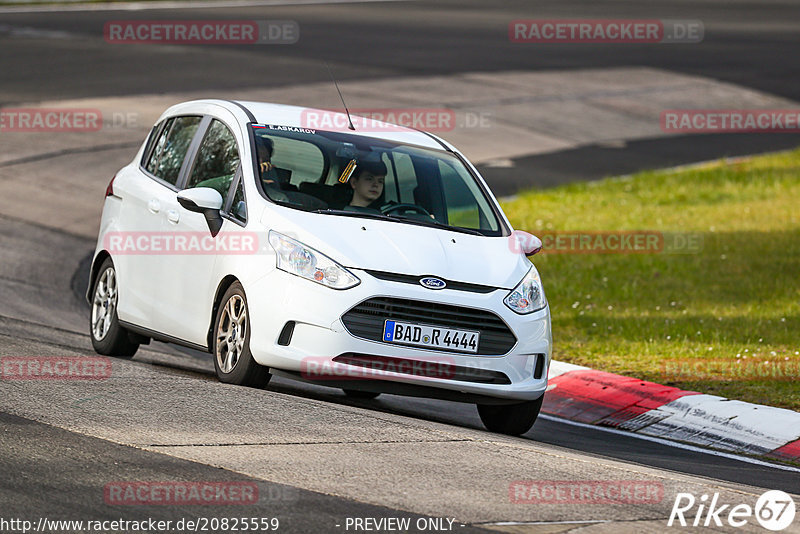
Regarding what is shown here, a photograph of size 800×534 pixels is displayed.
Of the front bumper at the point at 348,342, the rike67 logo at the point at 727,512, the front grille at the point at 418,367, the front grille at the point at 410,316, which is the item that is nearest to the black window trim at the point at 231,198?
the front bumper at the point at 348,342

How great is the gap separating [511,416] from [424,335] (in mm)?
1128

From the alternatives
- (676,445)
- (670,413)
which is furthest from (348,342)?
(670,413)

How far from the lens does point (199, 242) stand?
8.77 m

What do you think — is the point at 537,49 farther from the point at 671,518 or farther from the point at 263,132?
the point at 671,518

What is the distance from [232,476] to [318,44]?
29.4 metres

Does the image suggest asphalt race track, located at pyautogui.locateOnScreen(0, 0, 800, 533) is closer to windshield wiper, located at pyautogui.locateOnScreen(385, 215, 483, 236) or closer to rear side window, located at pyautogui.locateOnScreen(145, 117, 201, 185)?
windshield wiper, located at pyautogui.locateOnScreen(385, 215, 483, 236)

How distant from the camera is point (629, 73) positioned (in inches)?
1286

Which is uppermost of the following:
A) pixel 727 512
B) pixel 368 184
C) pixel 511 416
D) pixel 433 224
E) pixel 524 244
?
pixel 368 184

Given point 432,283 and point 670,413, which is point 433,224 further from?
point 670,413

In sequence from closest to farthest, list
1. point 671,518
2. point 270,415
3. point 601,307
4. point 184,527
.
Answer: point 184,527 → point 671,518 → point 270,415 → point 601,307

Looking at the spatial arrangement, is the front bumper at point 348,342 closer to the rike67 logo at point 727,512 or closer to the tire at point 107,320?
the rike67 logo at point 727,512

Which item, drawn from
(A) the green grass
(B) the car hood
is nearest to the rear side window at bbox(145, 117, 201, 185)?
(B) the car hood

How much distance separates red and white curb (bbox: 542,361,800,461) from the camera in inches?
360

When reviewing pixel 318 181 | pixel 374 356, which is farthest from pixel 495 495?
pixel 318 181
